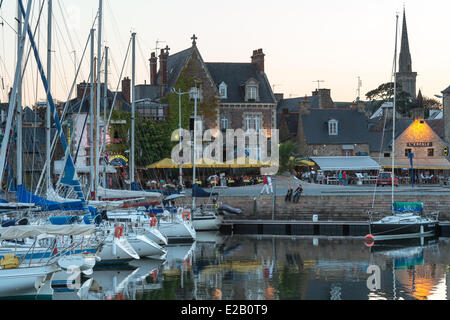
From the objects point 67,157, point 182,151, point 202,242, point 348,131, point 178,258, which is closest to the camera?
point 67,157

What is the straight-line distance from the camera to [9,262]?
23984 millimetres

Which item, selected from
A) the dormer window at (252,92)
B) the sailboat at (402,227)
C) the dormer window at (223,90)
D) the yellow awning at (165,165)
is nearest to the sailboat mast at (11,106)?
the sailboat at (402,227)

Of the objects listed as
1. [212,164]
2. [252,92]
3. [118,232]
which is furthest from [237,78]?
[118,232]

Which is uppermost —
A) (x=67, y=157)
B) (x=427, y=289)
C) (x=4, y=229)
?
(x=67, y=157)

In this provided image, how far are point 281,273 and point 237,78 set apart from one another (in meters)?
41.8

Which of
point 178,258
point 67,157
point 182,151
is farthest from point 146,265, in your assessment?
point 182,151

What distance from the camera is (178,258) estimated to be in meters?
37.2

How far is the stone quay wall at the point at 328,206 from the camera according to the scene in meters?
48.6

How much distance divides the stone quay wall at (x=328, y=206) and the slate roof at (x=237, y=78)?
20.7 metres

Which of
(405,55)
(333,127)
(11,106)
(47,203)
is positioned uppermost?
(405,55)

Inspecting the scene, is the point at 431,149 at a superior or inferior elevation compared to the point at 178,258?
superior

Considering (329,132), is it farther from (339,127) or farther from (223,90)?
(223,90)

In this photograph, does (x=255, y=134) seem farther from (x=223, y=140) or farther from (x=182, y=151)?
(x=182, y=151)

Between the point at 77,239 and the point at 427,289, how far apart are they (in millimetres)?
14341
